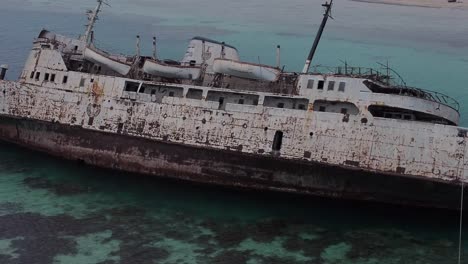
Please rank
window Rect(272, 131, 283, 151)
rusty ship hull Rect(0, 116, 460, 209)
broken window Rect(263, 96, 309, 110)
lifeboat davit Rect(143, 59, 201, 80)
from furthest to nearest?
lifeboat davit Rect(143, 59, 201, 80)
broken window Rect(263, 96, 309, 110)
window Rect(272, 131, 283, 151)
rusty ship hull Rect(0, 116, 460, 209)

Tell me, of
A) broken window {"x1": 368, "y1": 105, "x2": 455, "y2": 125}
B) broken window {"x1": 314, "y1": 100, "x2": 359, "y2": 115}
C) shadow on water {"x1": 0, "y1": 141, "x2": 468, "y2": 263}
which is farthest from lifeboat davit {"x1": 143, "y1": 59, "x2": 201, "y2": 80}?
broken window {"x1": 368, "y1": 105, "x2": 455, "y2": 125}

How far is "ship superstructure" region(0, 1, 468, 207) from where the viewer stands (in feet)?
57.2

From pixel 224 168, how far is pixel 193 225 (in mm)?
3511

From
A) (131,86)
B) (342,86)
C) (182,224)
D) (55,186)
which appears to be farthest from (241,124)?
(55,186)

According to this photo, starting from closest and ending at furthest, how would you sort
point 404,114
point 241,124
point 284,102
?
point 404,114, point 241,124, point 284,102

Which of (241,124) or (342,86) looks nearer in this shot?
(342,86)

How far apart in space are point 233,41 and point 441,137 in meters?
39.5

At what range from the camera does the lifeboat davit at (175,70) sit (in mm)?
21594

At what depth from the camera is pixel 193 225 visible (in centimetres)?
1702

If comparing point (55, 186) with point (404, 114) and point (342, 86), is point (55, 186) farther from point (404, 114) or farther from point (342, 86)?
point (404, 114)

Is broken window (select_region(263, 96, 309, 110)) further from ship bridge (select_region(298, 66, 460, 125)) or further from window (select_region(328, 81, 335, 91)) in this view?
window (select_region(328, 81, 335, 91))

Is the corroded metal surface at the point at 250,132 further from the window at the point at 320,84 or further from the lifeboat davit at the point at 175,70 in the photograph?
the lifeboat davit at the point at 175,70

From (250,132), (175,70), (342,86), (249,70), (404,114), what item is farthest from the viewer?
(175,70)

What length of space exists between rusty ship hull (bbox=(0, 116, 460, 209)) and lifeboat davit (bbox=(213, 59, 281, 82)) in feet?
11.7
